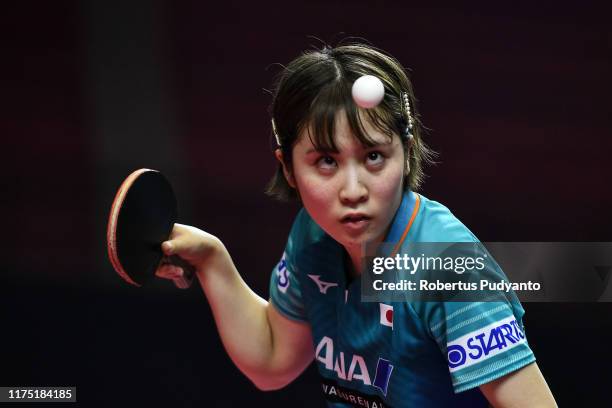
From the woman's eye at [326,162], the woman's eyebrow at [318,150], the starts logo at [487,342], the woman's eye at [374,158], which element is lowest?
the starts logo at [487,342]

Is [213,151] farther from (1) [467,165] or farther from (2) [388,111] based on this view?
(2) [388,111]

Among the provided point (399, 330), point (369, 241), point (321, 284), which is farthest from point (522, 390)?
point (321, 284)

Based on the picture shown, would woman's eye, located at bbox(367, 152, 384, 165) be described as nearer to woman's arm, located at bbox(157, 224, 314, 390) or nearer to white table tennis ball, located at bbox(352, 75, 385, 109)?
white table tennis ball, located at bbox(352, 75, 385, 109)

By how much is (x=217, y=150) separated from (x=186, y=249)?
4.66ft

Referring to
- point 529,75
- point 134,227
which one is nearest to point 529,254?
point 134,227

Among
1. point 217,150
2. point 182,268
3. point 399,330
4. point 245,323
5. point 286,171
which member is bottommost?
point 399,330

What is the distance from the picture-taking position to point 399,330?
5.82 feet

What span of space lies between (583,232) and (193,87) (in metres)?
1.37

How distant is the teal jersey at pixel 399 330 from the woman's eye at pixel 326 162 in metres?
0.17

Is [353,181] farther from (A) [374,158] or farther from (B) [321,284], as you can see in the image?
(B) [321,284]

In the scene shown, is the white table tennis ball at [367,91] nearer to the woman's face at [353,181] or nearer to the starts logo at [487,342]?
the woman's face at [353,181]

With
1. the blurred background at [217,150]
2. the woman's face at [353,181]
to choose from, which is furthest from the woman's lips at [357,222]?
the blurred background at [217,150]

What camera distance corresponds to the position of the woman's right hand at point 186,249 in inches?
78.4

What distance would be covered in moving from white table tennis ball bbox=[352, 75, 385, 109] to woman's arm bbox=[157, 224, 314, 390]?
0.53 meters
